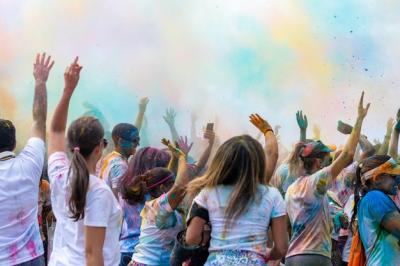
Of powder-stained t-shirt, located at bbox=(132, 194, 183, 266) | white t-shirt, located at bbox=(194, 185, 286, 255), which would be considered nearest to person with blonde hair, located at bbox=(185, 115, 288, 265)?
white t-shirt, located at bbox=(194, 185, 286, 255)

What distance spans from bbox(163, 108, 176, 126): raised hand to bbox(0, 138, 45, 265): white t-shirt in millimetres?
4766

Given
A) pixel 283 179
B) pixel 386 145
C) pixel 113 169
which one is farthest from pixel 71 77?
pixel 386 145

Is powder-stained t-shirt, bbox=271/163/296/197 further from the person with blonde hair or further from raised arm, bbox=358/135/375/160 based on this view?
the person with blonde hair

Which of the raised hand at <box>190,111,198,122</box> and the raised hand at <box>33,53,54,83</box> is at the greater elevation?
the raised hand at <box>33,53,54,83</box>

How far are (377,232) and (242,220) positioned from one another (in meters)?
0.95

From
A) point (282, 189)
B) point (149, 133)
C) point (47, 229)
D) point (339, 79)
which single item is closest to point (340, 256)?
point (282, 189)

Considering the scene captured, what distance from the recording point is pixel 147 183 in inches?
137

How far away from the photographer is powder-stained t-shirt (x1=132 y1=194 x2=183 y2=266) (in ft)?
10.8

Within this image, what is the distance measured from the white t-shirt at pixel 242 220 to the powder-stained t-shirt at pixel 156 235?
0.85m

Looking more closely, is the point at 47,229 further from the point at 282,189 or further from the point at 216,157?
the point at 216,157

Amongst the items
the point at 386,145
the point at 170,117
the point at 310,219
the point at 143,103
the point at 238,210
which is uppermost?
the point at 143,103

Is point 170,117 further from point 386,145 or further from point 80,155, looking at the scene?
point 80,155

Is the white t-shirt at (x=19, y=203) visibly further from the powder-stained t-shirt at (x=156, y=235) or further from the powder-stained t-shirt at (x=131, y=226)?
the powder-stained t-shirt at (x=131, y=226)

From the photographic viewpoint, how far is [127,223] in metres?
3.75
